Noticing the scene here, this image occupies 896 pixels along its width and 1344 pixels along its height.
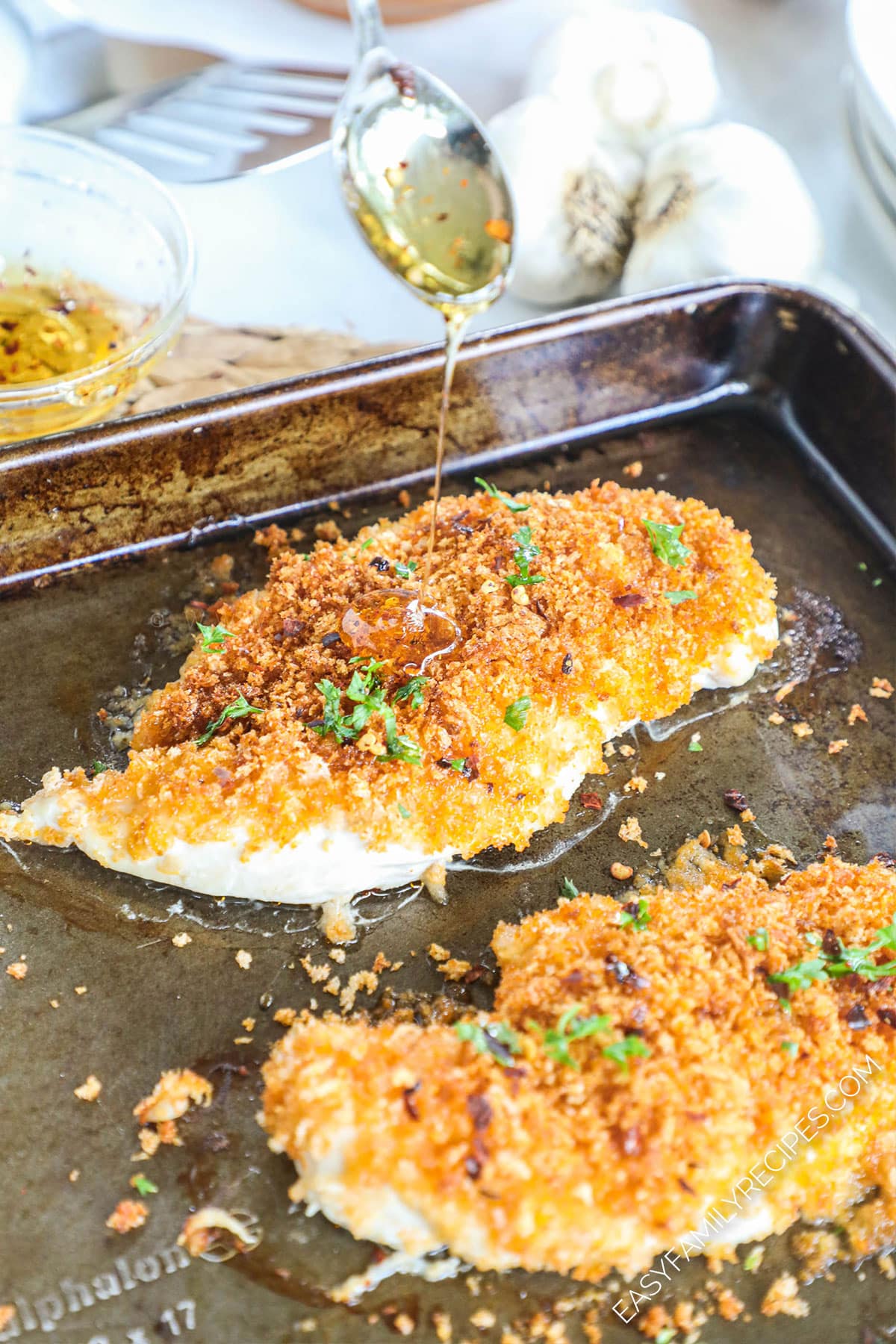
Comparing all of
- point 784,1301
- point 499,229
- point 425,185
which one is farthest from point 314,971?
point 425,185

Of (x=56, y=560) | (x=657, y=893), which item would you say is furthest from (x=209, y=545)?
(x=657, y=893)

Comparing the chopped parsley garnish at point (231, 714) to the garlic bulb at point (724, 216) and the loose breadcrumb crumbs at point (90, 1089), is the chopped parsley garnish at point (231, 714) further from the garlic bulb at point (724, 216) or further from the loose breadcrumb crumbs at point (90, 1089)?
the garlic bulb at point (724, 216)

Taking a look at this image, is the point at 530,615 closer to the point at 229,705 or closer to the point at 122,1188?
the point at 229,705

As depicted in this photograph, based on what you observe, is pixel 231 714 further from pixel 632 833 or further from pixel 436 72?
pixel 436 72

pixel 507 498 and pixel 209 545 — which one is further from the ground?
pixel 507 498

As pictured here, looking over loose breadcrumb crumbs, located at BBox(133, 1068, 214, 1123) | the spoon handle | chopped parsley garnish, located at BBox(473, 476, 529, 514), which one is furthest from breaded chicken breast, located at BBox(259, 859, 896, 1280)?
the spoon handle

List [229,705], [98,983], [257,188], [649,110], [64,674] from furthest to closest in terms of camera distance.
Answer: [257,188] → [649,110] → [64,674] → [229,705] → [98,983]
